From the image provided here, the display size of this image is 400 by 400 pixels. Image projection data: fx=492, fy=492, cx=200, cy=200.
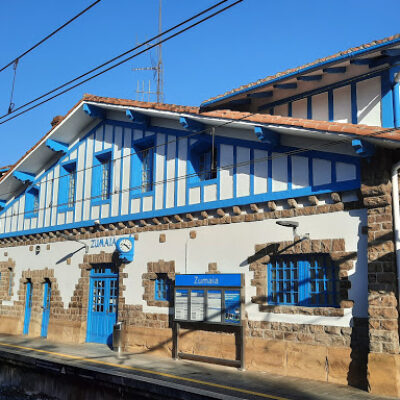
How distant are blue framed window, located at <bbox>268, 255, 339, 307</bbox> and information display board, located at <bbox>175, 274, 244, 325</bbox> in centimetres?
84

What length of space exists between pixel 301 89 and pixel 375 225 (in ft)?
13.0

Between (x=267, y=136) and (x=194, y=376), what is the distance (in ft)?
17.5

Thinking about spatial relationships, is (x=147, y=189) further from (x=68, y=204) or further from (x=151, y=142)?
(x=68, y=204)

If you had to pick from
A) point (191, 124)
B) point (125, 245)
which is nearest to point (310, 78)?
point (191, 124)

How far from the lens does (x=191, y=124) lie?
41.3 ft

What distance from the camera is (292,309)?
1029 cm

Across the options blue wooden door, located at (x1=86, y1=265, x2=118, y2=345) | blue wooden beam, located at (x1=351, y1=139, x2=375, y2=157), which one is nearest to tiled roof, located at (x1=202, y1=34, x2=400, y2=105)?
blue wooden beam, located at (x1=351, y1=139, x2=375, y2=157)

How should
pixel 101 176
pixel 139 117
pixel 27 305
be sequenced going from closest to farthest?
pixel 139 117
pixel 101 176
pixel 27 305

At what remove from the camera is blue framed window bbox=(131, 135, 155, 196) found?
14320mm

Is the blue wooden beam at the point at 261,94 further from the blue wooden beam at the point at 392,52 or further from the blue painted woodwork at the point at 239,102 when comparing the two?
the blue wooden beam at the point at 392,52

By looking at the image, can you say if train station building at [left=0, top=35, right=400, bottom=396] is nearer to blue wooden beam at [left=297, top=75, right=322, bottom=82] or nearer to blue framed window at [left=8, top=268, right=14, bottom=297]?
blue wooden beam at [left=297, top=75, right=322, bottom=82]

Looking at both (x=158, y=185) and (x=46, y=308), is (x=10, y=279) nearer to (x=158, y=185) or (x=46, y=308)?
(x=46, y=308)

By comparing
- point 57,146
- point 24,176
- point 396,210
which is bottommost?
point 396,210

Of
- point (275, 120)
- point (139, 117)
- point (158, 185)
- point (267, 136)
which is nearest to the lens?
point (275, 120)
